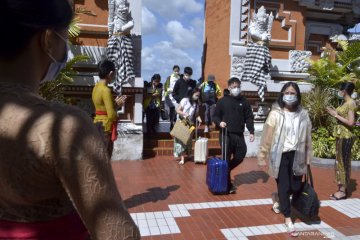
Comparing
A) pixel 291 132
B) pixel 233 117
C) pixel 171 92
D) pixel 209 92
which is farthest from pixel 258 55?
pixel 291 132

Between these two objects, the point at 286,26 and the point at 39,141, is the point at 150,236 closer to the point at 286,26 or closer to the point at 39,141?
the point at 39,141

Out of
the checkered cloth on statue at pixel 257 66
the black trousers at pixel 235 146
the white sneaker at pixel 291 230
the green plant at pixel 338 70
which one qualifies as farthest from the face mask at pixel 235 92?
the green plant at pixel 338 70

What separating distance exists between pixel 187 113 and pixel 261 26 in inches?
128

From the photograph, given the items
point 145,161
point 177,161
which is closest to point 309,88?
point 177,161

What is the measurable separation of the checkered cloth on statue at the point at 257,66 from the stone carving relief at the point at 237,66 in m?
0.16

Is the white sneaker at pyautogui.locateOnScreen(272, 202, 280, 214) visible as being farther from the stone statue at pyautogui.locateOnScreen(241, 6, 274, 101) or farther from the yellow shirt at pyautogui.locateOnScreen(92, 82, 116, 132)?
the stone statue at pyautogui.locateOnScreen(241, 6, 274, 101)

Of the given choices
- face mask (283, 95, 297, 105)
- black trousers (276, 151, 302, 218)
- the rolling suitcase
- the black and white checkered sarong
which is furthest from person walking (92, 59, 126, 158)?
the rolling suitcase

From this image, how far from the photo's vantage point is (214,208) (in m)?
4.93

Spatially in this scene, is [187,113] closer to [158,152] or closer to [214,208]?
[158,152]

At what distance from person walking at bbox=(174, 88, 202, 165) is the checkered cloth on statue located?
1622 millimetres

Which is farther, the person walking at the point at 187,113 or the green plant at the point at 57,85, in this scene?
the person walking at the point at 187,113

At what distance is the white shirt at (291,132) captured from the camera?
165 inches

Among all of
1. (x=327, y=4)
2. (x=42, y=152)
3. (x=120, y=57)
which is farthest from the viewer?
(x=327, y=4)

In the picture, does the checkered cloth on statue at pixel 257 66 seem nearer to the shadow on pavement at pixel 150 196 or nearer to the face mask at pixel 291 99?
the shadow on pavement at pixel 150 196
